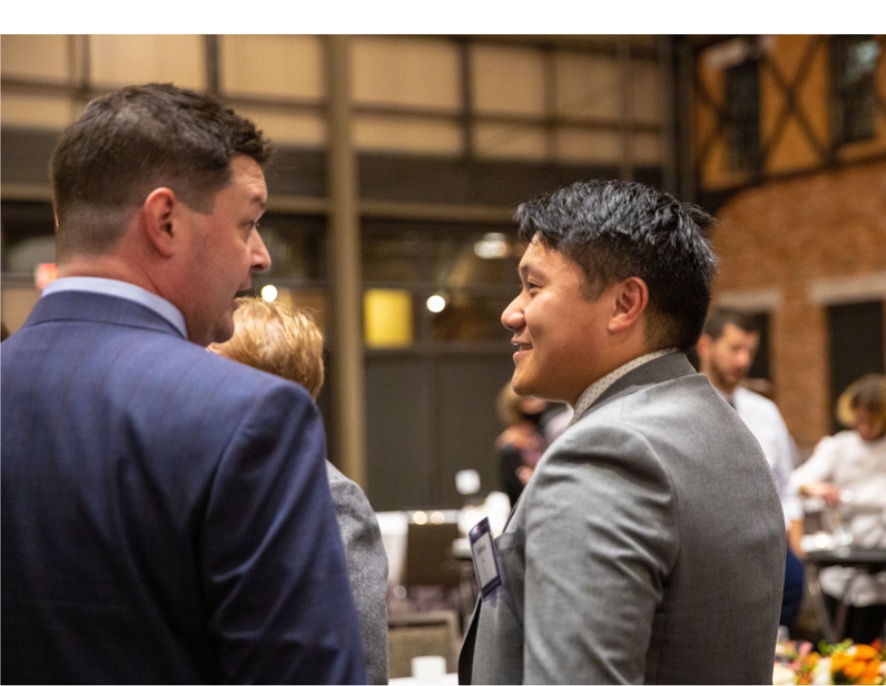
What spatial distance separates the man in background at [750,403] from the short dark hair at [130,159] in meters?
3.65

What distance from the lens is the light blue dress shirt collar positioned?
47.3 inches

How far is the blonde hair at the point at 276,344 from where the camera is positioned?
1929mm

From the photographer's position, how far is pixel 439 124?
11.8 m

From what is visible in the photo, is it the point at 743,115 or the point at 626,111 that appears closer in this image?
the point at 743,115

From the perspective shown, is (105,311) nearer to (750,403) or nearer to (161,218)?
(161,218)

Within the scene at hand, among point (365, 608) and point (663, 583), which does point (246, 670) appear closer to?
point (663, 583)

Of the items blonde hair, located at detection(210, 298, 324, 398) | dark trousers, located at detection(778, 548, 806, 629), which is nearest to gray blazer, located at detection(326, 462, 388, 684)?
blonde hair, located at detection(210, 298, 324, 398)

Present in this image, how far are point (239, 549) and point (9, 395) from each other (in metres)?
0.31

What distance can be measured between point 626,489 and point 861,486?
17.9 ft

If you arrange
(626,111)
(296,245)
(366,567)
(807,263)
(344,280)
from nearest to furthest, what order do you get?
(366,567), (344,280), (296,245), (807,263), (626,111)

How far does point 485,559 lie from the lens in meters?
1.38

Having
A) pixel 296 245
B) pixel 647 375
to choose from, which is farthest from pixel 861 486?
pixel 296 245

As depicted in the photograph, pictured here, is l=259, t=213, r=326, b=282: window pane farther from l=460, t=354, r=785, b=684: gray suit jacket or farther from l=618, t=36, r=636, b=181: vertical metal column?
l=460, t=354, r=785, b=684: gray suit jacket

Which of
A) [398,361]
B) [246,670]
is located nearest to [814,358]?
[398,361]
